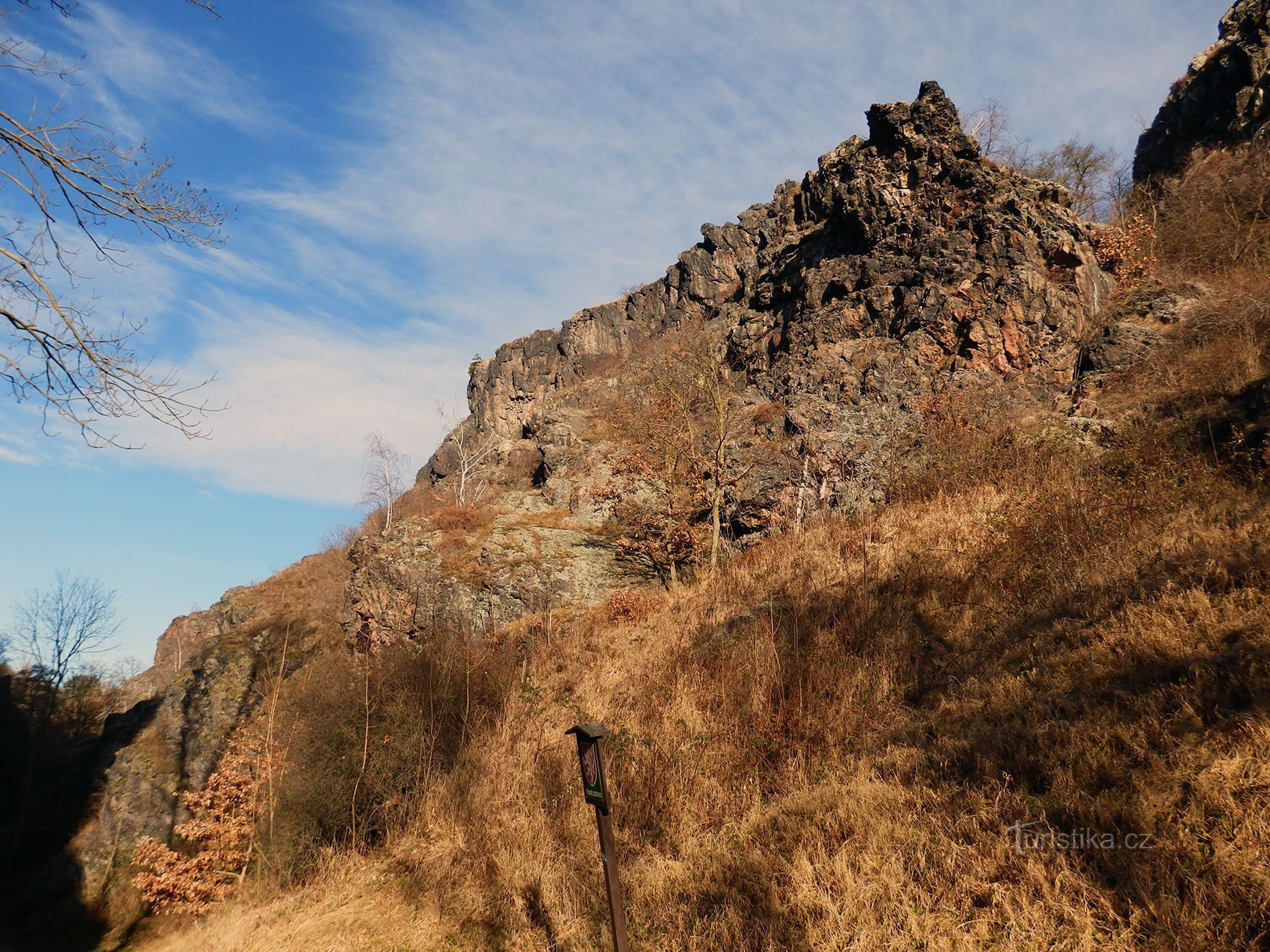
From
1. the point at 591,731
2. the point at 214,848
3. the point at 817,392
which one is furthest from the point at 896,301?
the point at 214,848

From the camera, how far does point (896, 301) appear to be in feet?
59.0

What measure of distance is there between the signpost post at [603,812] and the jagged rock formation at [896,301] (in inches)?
443

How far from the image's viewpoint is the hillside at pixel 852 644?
4574 mm

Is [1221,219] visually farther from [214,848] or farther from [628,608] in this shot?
[214,848]

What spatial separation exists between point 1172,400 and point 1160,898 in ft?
36.4

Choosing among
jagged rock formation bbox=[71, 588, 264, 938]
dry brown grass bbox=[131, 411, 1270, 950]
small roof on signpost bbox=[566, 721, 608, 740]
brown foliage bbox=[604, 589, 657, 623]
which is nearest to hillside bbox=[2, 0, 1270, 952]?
dry brown grass bbox=[131, 411, 1270, 950]

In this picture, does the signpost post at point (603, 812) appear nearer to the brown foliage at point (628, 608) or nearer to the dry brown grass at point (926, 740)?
the dry brown grass at point (926, 740)

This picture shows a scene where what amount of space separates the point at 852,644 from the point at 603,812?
5274mm

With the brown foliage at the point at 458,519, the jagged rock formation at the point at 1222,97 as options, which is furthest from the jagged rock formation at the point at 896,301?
the jagged rock formation at the point at 1222,97

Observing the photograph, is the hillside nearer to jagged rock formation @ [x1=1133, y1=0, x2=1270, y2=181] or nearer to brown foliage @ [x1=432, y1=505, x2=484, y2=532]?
jagged rock formation @ [x1=1133, y1=0, x2=1270, y2=181]

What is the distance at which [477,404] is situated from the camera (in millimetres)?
74938

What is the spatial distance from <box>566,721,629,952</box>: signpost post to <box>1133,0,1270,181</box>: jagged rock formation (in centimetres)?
3024

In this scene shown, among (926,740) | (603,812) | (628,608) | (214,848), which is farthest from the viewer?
(628,608)

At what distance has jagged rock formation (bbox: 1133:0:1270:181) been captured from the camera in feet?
69.9
